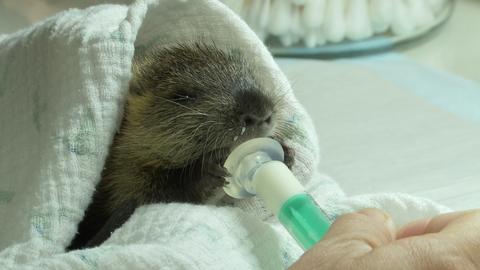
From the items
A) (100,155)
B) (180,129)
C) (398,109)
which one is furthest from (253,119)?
(398,109)

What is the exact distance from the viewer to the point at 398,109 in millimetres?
1629

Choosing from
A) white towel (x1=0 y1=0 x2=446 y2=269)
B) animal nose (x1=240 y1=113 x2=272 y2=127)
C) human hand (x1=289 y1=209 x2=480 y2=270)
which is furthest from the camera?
animal nose (x1=240 y1=113 x2=272 y2=127)

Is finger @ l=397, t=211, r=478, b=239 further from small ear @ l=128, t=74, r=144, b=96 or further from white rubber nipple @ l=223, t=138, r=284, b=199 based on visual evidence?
small ear @ l=128, t=74, r=144, b=96

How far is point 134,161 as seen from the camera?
105 centimetres

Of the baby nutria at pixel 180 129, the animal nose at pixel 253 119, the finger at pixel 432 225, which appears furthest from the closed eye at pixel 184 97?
the finger at pixel 432 225

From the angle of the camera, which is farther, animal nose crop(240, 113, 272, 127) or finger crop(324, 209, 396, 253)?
animal nose crop(240, 113, 272, 127)

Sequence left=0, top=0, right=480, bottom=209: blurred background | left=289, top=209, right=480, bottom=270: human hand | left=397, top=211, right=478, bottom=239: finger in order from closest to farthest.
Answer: left=289, top=209, right=480, bottom=270: human hand, left=397, top=211, right=478, bottom=239: finger, left=0, top=0, right=480, bottom=209: blurred background

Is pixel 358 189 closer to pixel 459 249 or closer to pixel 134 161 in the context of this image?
pixel 134 161

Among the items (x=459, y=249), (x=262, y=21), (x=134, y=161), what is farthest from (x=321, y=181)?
(x=262, y=21)

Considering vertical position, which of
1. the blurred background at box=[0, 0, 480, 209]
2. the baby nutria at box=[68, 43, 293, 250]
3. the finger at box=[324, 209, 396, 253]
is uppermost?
the finger at box=[324, 209, 396, 253]

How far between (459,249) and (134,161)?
0.62m

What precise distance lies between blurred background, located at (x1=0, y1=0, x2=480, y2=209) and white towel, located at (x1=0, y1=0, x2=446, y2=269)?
0.97ft

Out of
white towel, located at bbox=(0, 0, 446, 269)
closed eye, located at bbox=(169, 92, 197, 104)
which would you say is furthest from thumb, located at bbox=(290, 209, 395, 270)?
closed eye, located at bbox=(169, 92, 197, 104)

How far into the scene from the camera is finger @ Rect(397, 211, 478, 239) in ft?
2.08
